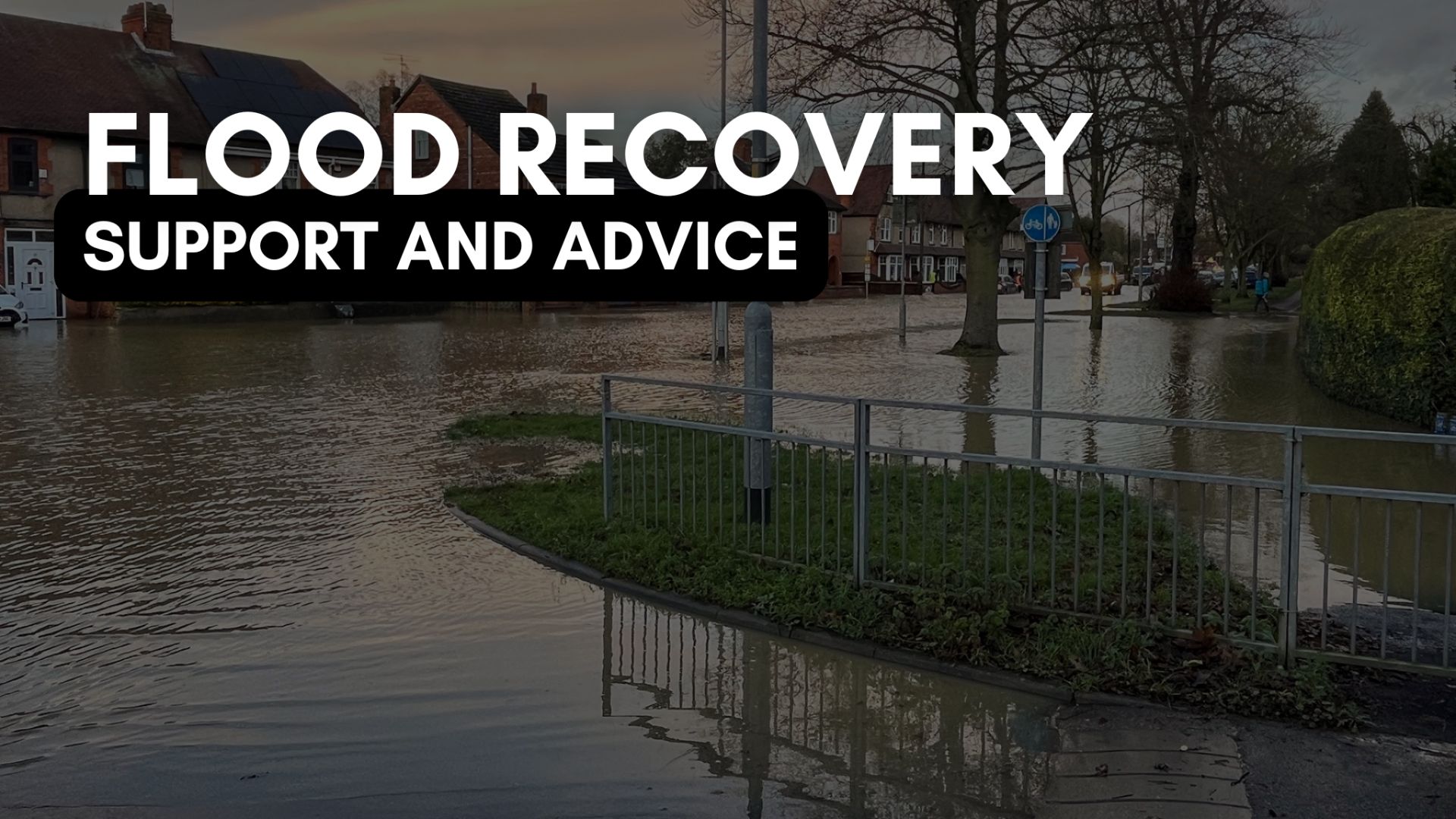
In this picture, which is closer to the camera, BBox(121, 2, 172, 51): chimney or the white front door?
the white front door

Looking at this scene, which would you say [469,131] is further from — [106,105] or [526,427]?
[526,427]

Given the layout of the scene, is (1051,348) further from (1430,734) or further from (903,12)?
(1430,734)

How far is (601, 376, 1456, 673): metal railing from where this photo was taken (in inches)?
241

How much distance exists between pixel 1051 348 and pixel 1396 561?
23.9 metres

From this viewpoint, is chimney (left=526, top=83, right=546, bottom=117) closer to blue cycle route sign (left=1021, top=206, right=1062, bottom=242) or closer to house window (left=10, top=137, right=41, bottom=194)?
house window (left=10, top=137, right=41, bottom=194)

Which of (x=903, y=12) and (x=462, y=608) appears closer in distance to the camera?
(x=462, y=608)

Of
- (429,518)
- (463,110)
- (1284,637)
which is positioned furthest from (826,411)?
(463,110)

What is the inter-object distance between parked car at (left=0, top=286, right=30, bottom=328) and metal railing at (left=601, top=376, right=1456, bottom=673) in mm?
33479

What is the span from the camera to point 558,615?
7324 millimetres

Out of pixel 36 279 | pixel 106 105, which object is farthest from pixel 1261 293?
pixel 36 279

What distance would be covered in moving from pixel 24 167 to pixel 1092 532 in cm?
4290

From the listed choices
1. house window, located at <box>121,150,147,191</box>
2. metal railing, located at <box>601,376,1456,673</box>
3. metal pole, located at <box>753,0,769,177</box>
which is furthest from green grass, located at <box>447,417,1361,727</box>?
house window, located at <box>121,150,147,191</box>

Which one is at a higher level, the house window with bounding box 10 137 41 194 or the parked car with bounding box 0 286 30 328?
the house window with bounding box 10 137 41 194

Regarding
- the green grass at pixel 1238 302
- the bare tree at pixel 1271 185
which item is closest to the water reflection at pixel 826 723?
the bare tree at pixel 1271 185
